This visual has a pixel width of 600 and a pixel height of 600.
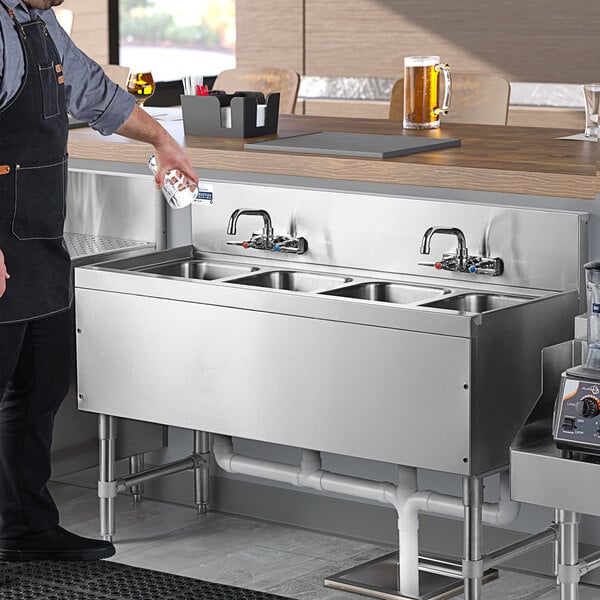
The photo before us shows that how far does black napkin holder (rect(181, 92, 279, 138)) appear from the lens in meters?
3.80

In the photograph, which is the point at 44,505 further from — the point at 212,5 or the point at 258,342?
the point at 212,5

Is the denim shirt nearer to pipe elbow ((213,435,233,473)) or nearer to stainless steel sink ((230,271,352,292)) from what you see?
stainless steel sink ((230,271,352,292))

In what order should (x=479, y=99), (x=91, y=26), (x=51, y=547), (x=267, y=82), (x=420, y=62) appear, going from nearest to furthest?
1. (x=51, y=547)
2. (x=420, y=62)
3. (x=479, y=99)
4. (x=267, y=82)
5. (x=91, y=26)

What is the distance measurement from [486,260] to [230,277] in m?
0.63

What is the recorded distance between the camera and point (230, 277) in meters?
3.44

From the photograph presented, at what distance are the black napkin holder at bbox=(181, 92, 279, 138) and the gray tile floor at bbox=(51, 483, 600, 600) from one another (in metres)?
1.07

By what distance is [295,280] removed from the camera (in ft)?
11.7

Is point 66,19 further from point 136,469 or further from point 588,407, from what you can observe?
point 588,407

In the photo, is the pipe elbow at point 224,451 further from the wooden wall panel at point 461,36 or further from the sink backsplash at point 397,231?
the wooden wall panel at point 461,36

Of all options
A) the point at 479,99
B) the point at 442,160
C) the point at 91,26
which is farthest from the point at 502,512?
the point at 91,26

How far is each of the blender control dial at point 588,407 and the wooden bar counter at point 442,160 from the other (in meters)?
0.59

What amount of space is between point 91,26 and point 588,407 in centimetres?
617

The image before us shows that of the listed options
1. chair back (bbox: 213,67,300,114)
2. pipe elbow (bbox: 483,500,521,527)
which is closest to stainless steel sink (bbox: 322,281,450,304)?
pipe elbow (bbox: 483,500,521,527)

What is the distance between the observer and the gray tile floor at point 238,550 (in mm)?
3383
